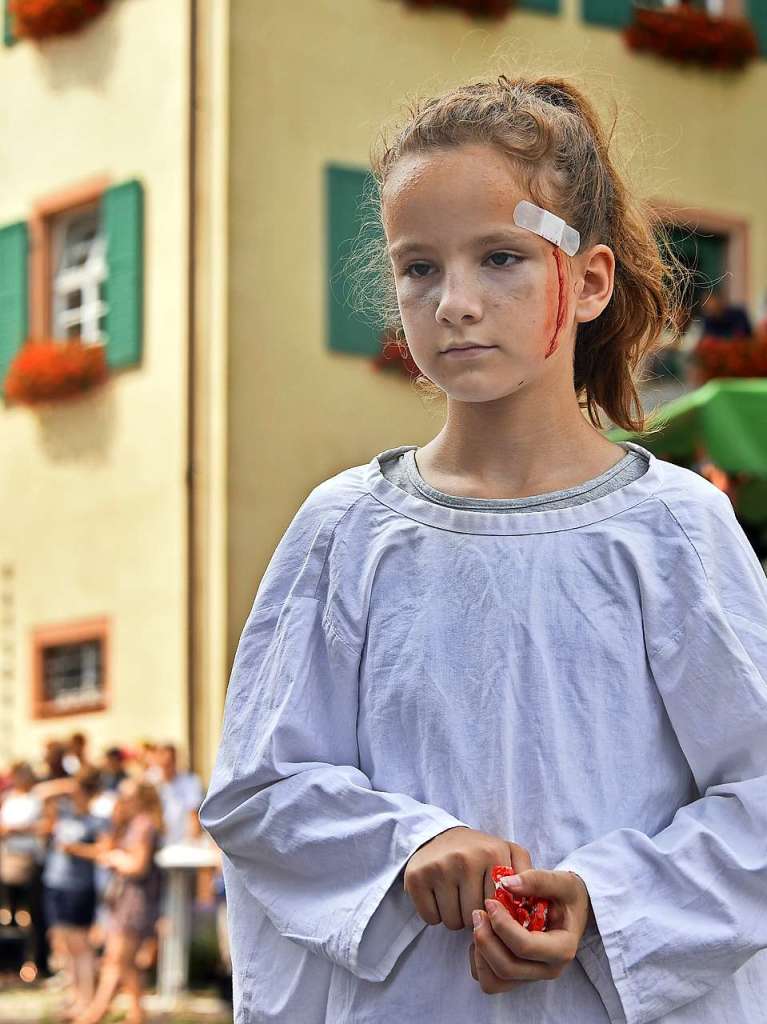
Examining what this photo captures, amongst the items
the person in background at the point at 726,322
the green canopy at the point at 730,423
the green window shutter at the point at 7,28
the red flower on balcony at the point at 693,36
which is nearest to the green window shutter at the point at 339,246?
the red flower on balcony at the point at 693,36

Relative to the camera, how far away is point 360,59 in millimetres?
14812

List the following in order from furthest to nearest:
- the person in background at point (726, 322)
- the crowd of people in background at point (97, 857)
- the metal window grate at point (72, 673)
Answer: the metal window grate at point (72, 673), the person in background at point (726, 322), the crowd of people in background at point (97, 857)

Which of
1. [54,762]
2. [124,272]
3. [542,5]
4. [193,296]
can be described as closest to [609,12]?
[542,5]

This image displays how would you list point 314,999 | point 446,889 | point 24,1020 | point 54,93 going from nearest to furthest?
1. point 446,889
2. point 314,999
3. point 24,1020
4. point 54,93

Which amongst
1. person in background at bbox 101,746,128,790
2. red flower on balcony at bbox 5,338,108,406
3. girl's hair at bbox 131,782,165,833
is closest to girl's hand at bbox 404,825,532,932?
girl's hair at bbox 131,782,165,833

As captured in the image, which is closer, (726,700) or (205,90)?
(726,700)

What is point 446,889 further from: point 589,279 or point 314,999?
point 589,279

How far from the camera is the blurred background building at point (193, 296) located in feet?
47.2

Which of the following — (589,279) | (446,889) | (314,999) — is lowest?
(314,999)

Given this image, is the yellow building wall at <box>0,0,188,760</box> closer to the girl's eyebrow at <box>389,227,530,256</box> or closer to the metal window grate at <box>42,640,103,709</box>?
the metal window grate at <box>42,640,103,709</box>

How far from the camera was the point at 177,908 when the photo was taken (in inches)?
467

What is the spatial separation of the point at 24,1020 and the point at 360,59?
23.5ft

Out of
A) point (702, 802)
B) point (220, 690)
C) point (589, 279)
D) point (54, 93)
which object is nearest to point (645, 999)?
point (702, 802)

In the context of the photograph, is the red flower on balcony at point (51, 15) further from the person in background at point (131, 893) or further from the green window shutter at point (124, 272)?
the person in background at point (131, 893)
